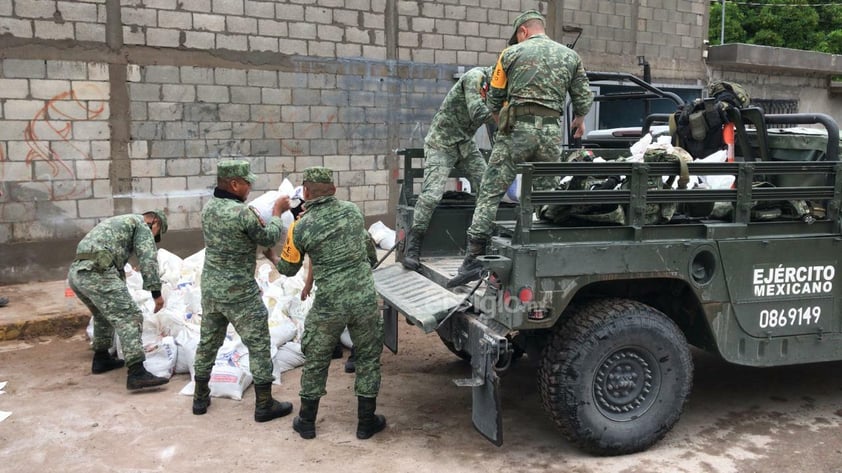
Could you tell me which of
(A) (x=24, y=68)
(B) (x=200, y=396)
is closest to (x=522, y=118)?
(B) (x=200, y=396)

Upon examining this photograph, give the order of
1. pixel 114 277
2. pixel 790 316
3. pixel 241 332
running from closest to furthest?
1. pixel 790 316
2. pixel 241 332
3. pixel 114 277

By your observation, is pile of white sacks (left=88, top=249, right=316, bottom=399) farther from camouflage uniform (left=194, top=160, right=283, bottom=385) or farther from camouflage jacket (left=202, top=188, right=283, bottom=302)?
camouflage jacket (left=202, top=188, right=283, bottom=302)

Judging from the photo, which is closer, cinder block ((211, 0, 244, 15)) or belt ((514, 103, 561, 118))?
belt ((514, 103, 561, 118))

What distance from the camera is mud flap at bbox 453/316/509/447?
385 centimetres

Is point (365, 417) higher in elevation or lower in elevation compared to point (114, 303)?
lower

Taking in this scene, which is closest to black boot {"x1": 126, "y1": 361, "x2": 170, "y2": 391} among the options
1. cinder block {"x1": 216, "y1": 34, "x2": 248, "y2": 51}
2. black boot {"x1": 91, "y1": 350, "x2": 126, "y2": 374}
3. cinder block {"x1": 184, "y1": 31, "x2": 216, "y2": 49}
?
black boot {"x1": 91, "y1": 350, "x2": 126, "y2": 374}

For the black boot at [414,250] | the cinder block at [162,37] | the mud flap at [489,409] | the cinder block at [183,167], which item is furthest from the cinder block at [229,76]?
the mud flap at [489,409]

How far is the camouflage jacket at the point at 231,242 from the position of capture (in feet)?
15.3

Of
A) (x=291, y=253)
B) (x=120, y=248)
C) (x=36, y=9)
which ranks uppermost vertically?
(x=36, y=9)

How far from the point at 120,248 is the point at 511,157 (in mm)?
2839

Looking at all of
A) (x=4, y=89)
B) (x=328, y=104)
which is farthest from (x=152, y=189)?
(x=328, y=104)

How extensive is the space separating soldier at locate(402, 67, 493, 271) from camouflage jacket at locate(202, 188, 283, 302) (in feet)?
3.22

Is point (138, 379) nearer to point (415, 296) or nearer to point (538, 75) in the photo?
point (415, 296)

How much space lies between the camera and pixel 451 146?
5.56 metres
